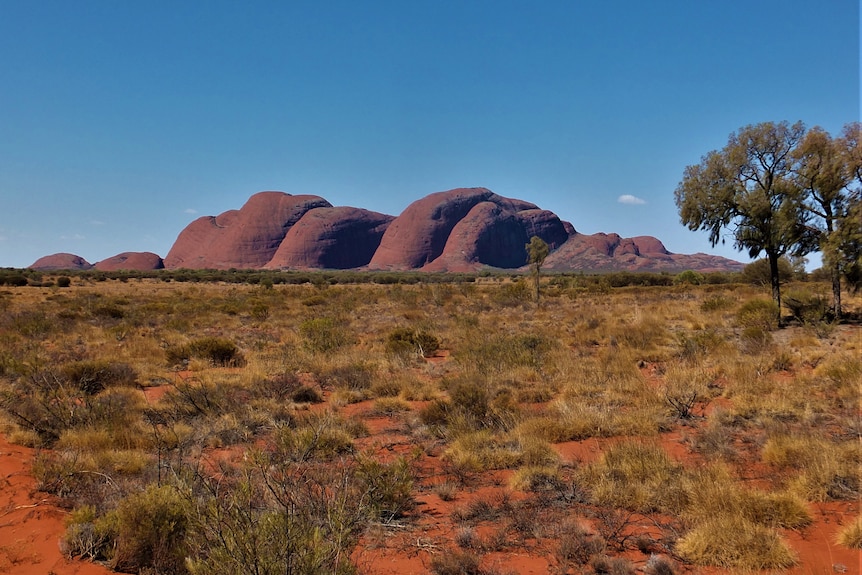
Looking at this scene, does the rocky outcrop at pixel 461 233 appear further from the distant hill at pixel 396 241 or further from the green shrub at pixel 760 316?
the green shrub at pixel 760 316

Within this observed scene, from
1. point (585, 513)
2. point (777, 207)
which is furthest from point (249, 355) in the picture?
point (777, 207)

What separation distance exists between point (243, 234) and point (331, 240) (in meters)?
32.4

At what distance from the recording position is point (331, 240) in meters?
158

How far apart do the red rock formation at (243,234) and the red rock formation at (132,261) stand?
15.2ft

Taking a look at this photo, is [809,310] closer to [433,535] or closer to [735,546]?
[735,546]

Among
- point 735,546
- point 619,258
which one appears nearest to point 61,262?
point 619,258

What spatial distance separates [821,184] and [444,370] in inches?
497

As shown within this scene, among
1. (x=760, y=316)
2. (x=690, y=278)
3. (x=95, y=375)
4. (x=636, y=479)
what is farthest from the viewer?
(x=690, y=278)

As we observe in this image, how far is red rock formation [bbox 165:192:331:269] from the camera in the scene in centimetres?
15700

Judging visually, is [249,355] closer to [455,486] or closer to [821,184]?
[455,486]

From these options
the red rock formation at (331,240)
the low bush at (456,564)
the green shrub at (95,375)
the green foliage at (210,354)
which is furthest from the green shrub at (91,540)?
the red rock formation at (331,240)

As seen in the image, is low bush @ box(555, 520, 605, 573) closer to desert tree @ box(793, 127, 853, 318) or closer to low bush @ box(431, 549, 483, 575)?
low bush @ box(431, 549, 483, 575)

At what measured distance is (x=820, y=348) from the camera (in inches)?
429

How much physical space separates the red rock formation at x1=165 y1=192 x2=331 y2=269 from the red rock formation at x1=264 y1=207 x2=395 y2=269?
5.68 meters
